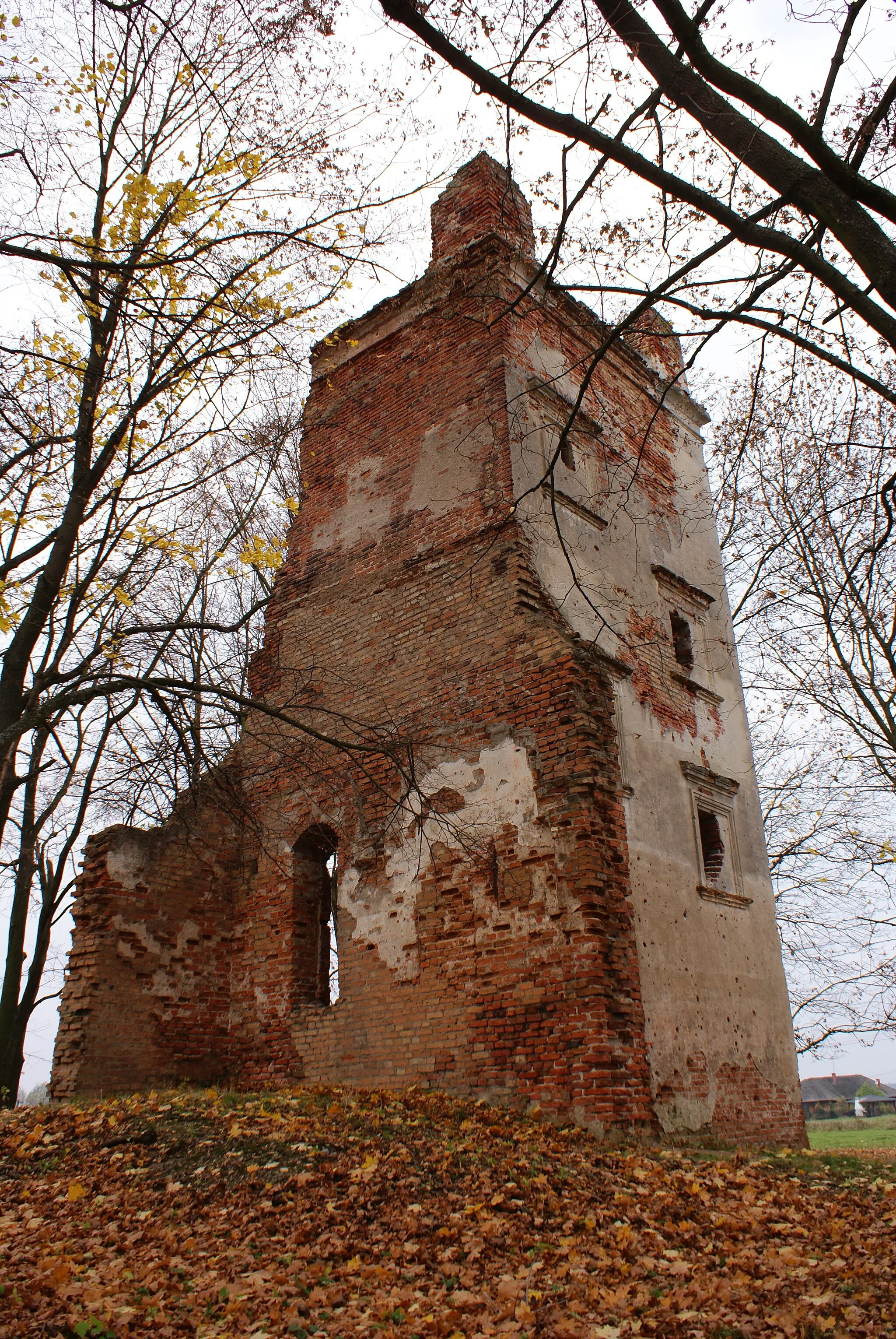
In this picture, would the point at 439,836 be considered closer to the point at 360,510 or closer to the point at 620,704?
the point at 620,704

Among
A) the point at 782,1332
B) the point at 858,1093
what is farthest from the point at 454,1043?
the point at 858,1093

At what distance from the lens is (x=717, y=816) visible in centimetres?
1044

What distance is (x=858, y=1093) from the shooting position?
49781mm

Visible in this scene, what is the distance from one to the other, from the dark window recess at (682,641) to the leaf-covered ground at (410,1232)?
5884 mm

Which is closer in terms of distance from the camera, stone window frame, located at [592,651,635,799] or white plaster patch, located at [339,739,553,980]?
white plaster patch, located at [339,739,553,980]

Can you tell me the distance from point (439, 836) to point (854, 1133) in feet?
75.2

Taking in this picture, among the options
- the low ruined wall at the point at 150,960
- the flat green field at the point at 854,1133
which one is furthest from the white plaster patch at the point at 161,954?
the flat green field at the point at 854,1133

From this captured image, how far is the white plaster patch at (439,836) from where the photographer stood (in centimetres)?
833

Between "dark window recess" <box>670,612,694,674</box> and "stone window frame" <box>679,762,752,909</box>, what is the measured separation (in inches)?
60.4

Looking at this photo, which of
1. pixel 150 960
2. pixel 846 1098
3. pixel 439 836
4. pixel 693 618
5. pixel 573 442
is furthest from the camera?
pixel 846 1098

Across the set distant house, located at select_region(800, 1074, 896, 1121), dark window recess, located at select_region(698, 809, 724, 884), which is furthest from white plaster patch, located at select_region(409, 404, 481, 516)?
distant house, located at select_region(800, 1074, 896, 1121)

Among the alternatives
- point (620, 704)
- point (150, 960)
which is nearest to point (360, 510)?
point (620, 704)

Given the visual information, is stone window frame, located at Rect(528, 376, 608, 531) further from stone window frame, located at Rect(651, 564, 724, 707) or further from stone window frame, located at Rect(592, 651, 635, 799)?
stone window frame, located at Rect(592, 651, 635, 799)

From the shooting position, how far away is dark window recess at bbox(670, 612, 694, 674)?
1151 cm
